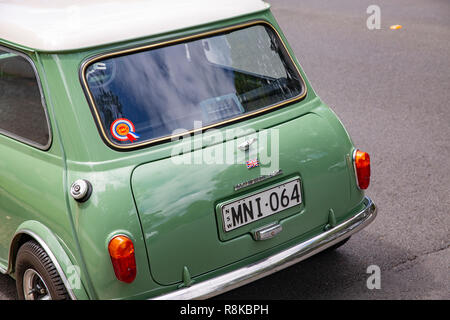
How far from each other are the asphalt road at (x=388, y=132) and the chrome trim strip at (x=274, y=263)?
0.54m

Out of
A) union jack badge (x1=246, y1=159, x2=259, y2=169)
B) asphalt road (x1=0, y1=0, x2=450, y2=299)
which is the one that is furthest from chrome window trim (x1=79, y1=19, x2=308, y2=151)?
asphalt road (x1=0, y1=0, x2=450, y2=299)

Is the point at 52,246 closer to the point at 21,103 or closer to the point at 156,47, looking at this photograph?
the point at 21,103

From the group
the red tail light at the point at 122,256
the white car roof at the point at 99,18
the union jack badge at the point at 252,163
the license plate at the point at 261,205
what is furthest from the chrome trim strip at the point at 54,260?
the union jack badge at the point at 252,163

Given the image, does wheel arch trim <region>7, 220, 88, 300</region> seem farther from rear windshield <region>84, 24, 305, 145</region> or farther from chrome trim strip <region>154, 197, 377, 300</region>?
rear windshield <region>84, 24, 305, 145</region>

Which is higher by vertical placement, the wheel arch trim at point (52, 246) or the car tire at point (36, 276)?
the wheel arch trim at point (52, 246)

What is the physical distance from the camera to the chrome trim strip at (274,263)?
375 centimetres

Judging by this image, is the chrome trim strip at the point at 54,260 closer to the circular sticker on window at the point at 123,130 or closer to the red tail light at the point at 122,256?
the red tail light at the point at 122,256

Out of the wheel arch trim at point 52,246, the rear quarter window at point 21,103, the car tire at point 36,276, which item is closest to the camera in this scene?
the wheel arch trim at point 52,246

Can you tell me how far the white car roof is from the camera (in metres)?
3.78

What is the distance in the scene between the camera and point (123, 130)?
3.81m

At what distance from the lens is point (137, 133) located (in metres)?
3.83

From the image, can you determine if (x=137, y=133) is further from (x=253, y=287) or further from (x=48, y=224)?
(x=253, y=287)

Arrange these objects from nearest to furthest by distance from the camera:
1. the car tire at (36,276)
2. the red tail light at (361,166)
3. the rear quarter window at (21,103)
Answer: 1. the car tire at (36,276)
2. the rear quarter window at (21,103)
3. the red tail light at (361,166)
